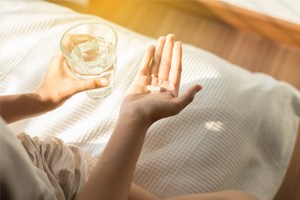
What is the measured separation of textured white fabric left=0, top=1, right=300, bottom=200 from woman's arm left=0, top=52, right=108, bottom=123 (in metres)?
0.05

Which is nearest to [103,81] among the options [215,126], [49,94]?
[49,94]

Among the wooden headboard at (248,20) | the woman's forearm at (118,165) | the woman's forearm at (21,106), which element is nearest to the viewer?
the woman's forearm at (118,165)

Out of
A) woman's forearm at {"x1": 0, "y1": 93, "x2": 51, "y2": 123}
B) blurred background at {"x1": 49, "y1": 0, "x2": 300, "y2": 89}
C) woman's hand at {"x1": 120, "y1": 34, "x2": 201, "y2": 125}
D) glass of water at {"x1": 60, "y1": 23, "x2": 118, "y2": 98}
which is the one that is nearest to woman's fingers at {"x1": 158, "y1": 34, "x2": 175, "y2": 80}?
woman's hand at {"x1": 120, "y1": 34, "x2": 201, "y2": 125}

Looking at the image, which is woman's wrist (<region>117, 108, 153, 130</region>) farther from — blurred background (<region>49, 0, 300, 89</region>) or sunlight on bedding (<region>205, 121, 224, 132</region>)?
blurred background (<region>49, 0, 300, 89</region>)

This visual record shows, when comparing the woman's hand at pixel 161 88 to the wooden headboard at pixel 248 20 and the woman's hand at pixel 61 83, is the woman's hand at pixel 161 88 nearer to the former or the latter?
the woman's hand at pixel 61 83

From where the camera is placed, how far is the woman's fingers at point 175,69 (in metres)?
0.86

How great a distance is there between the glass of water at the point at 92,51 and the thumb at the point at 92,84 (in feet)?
0.11

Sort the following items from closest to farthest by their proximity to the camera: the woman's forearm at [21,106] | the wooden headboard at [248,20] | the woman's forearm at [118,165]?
the woman's forearm at [118,165]
the woman's forearm at [21,106]
the wooden headboard at [248,20]

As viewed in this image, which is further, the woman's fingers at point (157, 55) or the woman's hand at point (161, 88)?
the woman's fingers at point (157, 55)

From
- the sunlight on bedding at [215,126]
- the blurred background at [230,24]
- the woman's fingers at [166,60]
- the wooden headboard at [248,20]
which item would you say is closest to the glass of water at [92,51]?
the woman's fingers at [166,60]

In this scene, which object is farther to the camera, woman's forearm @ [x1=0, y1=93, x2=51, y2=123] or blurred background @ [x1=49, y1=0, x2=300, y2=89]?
blurred background @ [x1=49, y1=0, x2=300, y2=89]

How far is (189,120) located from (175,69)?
125mm

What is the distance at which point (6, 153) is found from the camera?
55cm

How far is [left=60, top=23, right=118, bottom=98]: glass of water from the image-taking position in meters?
0.89
